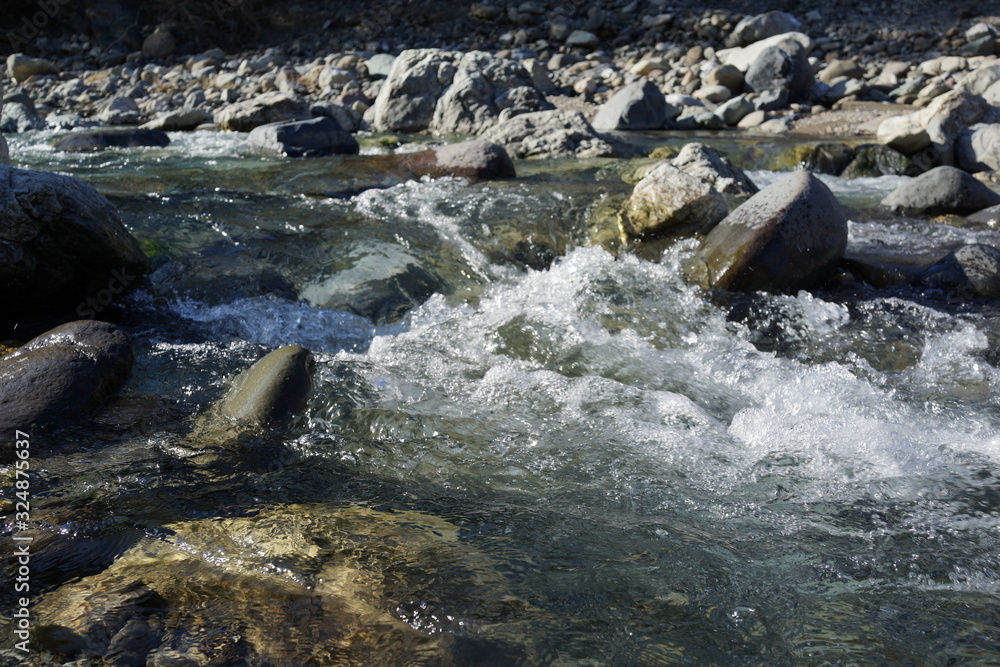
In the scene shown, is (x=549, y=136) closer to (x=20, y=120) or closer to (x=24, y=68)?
(x=20, y=120)

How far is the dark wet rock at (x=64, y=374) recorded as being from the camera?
3072 millimetres

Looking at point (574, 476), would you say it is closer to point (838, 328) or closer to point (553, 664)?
point (553, 664)

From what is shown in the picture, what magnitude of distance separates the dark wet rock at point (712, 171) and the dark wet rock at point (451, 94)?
3.68 metres

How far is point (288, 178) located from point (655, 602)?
6085mm

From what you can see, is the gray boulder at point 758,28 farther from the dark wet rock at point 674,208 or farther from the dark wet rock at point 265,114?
the dark wet rock at point 674,208

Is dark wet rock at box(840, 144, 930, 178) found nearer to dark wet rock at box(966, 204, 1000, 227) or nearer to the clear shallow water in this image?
dark wet rock at box(966, 204, 1000, 227)

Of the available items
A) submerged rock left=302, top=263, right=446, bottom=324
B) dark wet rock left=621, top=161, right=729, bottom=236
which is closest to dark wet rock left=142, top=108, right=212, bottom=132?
submerged rock left=302, top=263, right=446, bottom=324

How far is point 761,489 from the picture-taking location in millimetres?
2721

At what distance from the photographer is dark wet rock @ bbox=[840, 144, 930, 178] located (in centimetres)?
838

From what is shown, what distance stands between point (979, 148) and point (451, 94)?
21.1 ft

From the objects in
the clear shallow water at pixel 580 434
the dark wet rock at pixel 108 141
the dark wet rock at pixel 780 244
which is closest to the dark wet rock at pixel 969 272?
the clear shallow water at pixel 580 434

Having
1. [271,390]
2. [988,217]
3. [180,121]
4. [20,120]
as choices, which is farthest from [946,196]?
[20,120]

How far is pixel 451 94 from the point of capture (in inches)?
407

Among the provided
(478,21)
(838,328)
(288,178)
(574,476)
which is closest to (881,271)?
(838,328)
